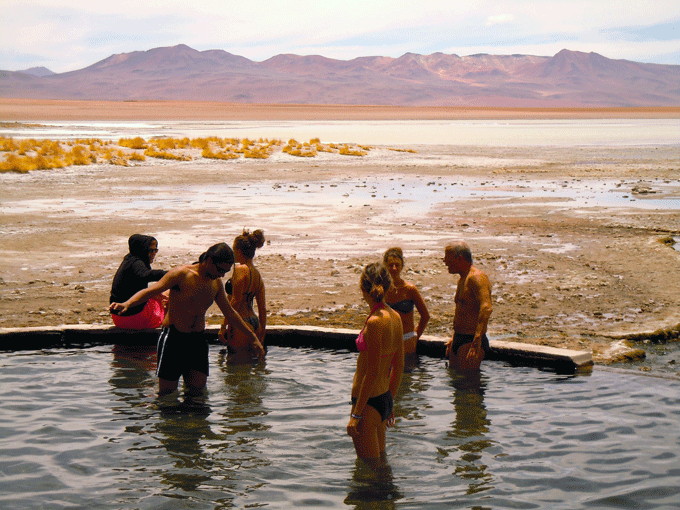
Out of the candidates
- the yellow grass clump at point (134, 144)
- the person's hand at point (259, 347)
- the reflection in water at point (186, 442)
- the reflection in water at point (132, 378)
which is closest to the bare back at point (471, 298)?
the person's hand at point (259, 347)

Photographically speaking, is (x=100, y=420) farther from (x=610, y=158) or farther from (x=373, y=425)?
(x=610, y=158)

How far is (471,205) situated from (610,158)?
2192cm

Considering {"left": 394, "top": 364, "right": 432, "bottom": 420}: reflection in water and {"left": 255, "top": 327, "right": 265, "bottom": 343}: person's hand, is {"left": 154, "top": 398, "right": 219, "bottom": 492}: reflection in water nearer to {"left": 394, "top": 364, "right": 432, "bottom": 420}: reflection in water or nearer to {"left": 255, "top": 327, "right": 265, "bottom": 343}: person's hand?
{"left": 255, "top": 327, "right": 265, "bottom": 343}: person's hand

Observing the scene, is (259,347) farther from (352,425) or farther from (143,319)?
(352,425)

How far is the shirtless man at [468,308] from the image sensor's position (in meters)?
6.55

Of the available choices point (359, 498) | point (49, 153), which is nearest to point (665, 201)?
point (359, 498)

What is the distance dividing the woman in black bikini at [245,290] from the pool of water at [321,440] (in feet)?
1.13

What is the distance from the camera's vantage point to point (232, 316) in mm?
6723

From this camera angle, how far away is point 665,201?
70.9ft

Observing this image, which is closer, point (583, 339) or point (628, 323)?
point (583, 339)

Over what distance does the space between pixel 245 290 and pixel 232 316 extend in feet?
1.67

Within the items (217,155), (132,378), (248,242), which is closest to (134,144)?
(217,155)

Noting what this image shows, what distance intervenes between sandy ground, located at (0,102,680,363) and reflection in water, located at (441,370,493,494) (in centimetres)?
159

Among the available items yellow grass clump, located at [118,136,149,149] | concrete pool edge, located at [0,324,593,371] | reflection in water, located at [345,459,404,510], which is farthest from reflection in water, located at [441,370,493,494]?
yellow grass clump, located at [118,136,149,149]
